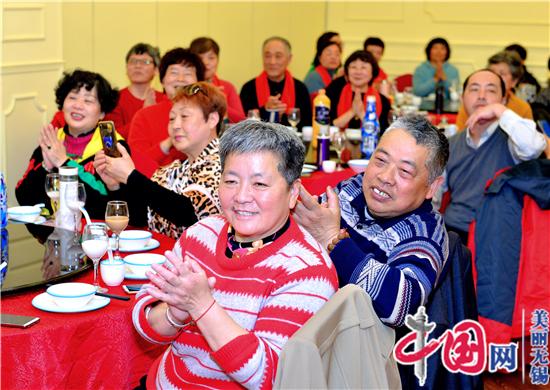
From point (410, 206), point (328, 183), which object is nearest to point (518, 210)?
point (328, 183)

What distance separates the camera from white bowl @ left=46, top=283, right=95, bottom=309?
2080 mm

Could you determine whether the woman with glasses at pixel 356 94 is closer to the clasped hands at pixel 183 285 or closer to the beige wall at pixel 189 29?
the beige wall at pixel 189 29

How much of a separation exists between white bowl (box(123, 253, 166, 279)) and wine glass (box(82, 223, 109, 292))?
0.48ft

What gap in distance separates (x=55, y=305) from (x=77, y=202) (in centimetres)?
66

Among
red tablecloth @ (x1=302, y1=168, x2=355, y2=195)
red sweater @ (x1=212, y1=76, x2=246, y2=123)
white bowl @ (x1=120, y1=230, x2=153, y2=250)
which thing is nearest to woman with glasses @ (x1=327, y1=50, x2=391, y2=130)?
red sweater @ (x1=212, y1=76, x2=246, y2=123)

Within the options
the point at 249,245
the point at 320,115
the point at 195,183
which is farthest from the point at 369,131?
the point at 249,245

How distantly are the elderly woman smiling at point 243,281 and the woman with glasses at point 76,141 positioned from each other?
1.36 meters

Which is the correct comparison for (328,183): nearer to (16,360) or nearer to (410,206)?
(410,206)

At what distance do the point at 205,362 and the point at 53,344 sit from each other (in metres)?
0.39

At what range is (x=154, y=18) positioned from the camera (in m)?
6.45

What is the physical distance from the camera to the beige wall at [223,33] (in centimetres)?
445

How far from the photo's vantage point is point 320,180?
4012 millimetres

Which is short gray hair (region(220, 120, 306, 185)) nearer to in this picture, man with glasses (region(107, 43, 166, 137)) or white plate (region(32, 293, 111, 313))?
white plate (region(32, 293, 111, 313))

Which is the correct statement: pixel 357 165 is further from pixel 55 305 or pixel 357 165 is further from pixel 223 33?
pixel 223 33
